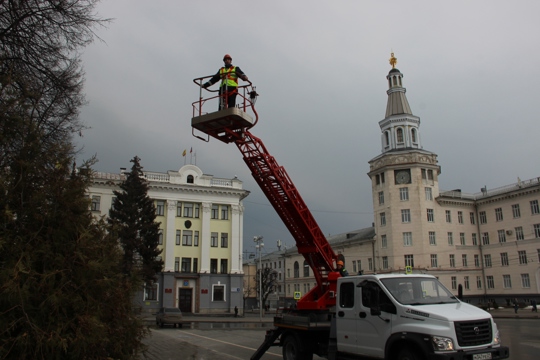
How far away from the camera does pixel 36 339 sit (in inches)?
230

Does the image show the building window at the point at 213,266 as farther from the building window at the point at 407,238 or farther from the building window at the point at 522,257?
the building window at the point at 522,257

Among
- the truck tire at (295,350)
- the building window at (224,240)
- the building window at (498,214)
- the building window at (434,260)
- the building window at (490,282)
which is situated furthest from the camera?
the building window at (498,214)

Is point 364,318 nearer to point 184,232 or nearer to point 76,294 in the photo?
point 76,294

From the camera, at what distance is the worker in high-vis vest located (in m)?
11.8

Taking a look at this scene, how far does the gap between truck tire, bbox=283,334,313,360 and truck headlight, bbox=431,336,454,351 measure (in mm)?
4316

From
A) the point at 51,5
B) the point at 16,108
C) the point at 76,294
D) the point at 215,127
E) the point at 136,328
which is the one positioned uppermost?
the point at 51,5

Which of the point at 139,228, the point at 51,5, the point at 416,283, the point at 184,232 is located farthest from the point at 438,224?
the point at 51,5

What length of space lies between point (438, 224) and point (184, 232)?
33991 mm

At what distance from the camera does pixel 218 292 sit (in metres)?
52.5

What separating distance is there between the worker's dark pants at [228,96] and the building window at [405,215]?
170ft

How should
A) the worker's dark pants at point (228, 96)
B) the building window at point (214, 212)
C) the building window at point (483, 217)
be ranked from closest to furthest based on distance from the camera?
the worker's dark pants at point (228, 96), the building window at point (214, 212), the building window at point (483, 217)

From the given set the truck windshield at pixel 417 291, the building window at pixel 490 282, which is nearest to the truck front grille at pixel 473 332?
the truck windshield at pixel 417 291

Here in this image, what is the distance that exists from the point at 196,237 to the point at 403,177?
Answer: 1151 inches

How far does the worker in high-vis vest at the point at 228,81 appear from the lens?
1182 cm
